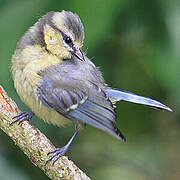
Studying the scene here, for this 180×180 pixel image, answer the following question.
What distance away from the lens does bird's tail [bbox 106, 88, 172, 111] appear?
2.83 metres

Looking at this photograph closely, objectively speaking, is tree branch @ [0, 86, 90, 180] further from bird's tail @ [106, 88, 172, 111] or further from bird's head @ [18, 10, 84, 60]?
bird's tail @ [106, 88, 172, 111]

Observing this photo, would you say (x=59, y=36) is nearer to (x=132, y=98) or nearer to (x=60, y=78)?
(x=60, y=78)

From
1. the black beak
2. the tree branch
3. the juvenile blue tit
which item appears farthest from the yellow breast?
the tree branch

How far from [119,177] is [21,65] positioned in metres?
1.28

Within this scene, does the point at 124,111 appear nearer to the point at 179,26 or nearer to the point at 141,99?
the point at 141,99

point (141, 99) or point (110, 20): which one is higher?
point (110, 20)

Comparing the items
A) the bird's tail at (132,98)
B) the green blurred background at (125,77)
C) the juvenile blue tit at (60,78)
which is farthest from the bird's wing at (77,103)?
the green blurred background at (125,77)

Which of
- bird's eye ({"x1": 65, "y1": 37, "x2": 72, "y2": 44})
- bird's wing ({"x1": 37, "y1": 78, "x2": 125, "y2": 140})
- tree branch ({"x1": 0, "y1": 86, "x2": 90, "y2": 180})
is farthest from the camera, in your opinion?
bird's eye ({"x1": 65, "y1": 37, "x2": 72, "y2": 44})

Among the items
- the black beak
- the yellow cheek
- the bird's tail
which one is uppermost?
the yellow cheek

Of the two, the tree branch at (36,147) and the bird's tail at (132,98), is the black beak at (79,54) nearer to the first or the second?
the bird's tail at (132,98)

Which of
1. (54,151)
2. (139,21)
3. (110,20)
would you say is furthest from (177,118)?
(54,151)

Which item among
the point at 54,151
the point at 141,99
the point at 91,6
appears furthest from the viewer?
the point at 141,99

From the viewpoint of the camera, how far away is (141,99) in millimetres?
2871

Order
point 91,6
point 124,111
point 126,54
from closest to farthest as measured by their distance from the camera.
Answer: point 91,6 < point 126,54 < point 124,111
